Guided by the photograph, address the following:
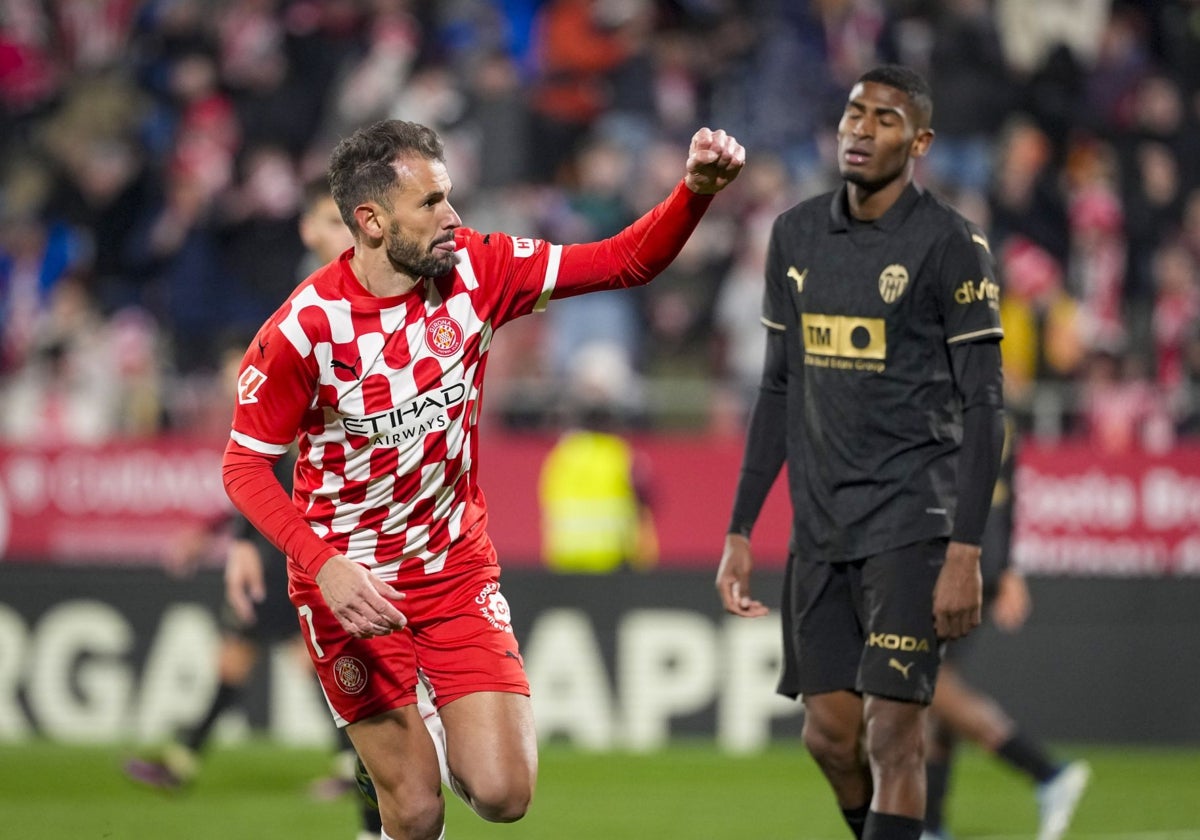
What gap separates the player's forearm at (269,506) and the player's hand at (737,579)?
1397 mm

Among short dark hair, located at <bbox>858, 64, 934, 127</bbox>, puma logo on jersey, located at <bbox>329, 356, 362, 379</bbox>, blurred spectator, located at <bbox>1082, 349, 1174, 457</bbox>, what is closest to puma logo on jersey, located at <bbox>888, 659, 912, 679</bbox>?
short dark hair, located at <bbox>858, 64, 934, 127</bbox>

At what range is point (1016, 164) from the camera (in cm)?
1389

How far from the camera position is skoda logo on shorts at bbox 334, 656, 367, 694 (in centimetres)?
523

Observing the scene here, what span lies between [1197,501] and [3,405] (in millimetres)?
8889

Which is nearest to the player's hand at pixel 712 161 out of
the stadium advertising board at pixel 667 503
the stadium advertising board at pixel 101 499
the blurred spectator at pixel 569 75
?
the stadium advertising board at pixel 667 503

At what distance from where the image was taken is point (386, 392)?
5094 mm

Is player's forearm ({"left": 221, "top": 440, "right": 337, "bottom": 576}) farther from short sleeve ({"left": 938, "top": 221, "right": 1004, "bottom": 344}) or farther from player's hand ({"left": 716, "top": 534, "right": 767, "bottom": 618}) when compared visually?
short sleeve ({"left": 938, "top": 221, "right": 1004, "bottom": 344})

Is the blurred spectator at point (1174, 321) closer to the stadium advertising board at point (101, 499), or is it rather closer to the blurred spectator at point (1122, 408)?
the blurred spectator at point (1122, 408)

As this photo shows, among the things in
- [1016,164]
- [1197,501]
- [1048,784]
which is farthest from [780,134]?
[1048,784]

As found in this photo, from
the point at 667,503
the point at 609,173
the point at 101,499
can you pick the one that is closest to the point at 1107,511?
the point at 667,503

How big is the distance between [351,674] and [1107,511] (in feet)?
28.5

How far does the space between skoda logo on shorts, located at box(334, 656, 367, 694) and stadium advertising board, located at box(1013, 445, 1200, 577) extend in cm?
818

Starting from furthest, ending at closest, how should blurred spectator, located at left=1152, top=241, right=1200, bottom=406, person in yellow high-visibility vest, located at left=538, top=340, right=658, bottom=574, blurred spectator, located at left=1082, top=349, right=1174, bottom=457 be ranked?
blurred spectator, located at left=1152, top=241, right=1200, bottom=406, blurred spectator, located at left=1082, top=349, right=1174, bottom=457, person in yellow high-visibility vest, located at left=538, top=340, right=658, bottom=574

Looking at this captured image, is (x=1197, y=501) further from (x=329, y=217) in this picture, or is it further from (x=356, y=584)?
(x=356, y=584)
